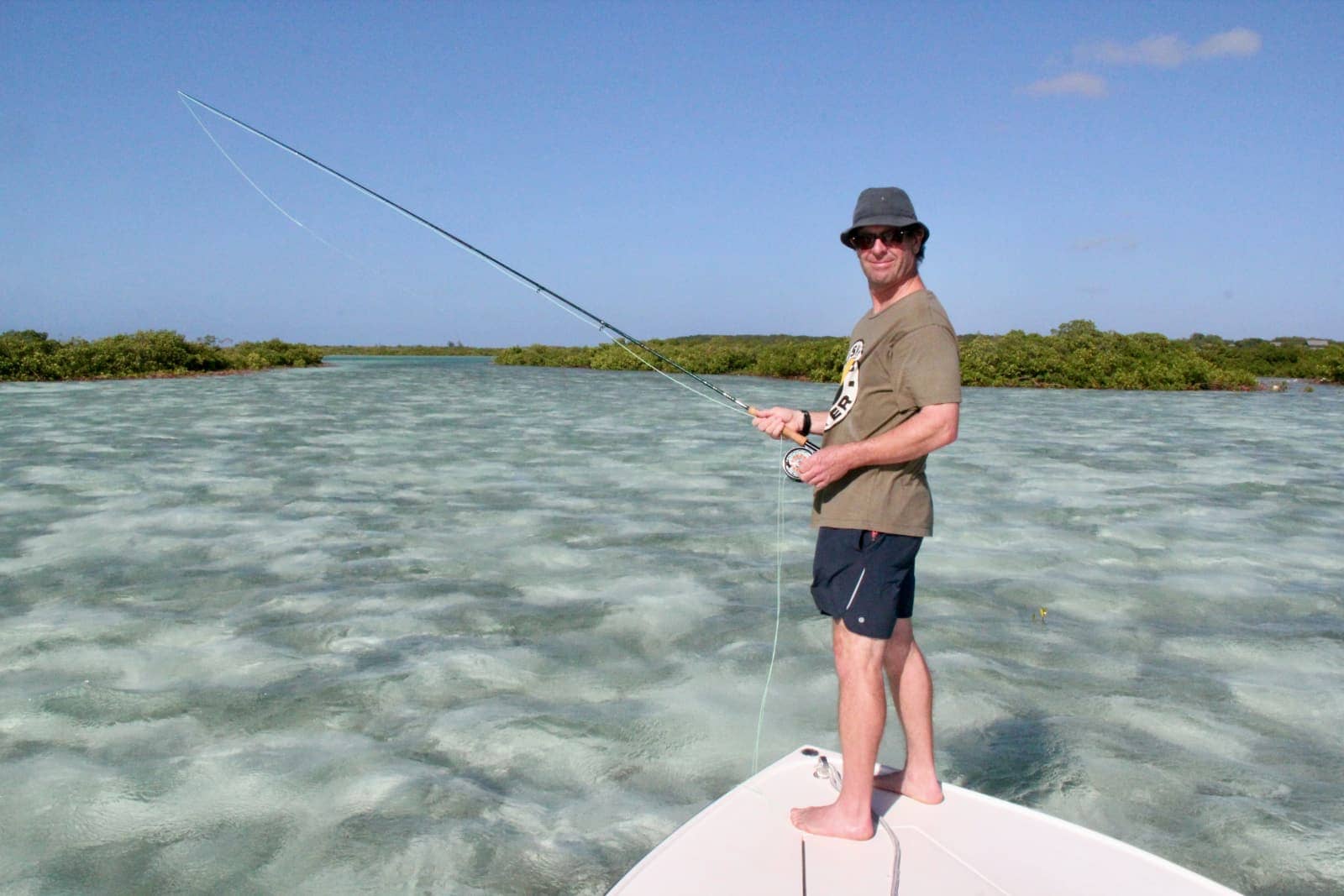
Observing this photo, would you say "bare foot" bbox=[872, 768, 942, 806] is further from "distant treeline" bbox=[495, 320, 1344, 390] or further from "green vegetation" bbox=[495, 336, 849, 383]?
"distant treeline" bbox=[495, 320, 1344, 390]

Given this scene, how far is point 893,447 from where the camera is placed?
7.75ft

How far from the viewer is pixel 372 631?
439cm

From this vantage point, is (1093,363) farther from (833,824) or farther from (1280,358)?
(833,824)

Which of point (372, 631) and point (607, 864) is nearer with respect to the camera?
point (607, 864)

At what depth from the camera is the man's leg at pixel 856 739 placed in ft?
7.77

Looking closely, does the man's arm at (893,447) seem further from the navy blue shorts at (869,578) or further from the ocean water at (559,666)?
the ocean water at (559,666)

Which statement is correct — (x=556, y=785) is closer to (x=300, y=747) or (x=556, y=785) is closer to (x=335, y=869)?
(x=335, y=869)

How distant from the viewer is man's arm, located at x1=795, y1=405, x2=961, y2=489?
2.32 m

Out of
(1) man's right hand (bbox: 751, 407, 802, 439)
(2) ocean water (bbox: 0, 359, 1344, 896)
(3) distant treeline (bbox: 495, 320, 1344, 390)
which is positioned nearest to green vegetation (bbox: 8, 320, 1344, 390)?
(3) distant treeline (bbox: 495, 320, 1344, 390)

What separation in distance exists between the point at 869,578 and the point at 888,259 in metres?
0.81

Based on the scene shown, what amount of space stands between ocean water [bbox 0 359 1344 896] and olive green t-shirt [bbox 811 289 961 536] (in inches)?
45.2

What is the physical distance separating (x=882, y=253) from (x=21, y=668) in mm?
3765

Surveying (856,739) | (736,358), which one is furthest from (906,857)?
(736,358)

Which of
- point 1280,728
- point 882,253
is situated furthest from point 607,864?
point 1280,728
